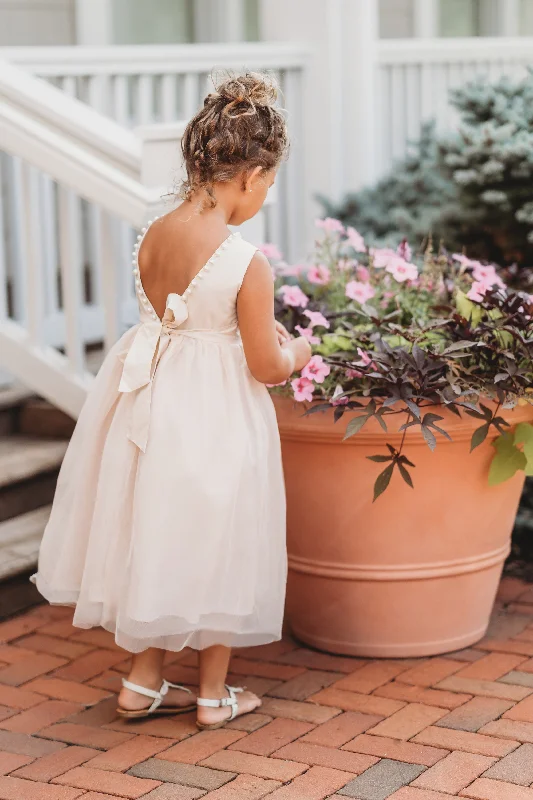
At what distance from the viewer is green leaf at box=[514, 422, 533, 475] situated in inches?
128

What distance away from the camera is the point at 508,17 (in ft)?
27.4

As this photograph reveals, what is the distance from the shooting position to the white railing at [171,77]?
4.90 m

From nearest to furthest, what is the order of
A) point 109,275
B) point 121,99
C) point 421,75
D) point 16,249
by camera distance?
point 109,275
point 16,249
point 121,99
point 421,75

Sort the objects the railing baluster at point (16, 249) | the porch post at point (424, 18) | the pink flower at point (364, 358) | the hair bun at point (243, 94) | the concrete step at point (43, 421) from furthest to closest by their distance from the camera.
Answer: the porch post at point (424, 18), the railing baluster at point (16, 249), the concrete step at point (43, 421), the pink flower at point (364, 358), the hair bun at point (243, 94)

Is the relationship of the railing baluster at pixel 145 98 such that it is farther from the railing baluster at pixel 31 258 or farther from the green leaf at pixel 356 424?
the green leaf at pixel 356 424

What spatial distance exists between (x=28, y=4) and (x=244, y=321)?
4.36 m

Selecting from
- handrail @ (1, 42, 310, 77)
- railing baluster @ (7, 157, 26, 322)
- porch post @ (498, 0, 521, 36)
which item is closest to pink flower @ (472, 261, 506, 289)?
railing baluster @ (7, 157, 26, 322)

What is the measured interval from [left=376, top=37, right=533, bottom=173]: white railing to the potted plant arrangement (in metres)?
2.66

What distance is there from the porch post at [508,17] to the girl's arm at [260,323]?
6.14 metres

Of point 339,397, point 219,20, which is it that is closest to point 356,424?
point 339,397

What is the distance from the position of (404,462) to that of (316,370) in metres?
0.34

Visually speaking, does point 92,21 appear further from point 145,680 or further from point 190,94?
point 145,680

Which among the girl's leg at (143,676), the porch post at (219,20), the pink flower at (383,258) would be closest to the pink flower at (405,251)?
the pink flower at (383,258)

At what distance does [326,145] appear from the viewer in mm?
5723
